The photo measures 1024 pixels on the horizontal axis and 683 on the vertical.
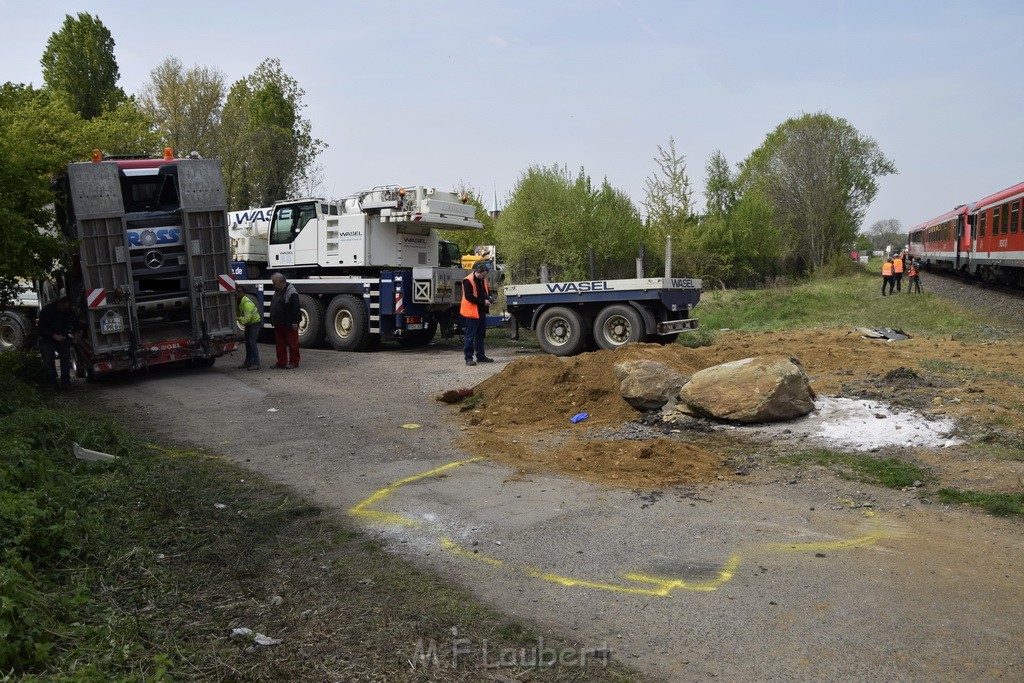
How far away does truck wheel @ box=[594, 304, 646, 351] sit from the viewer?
13.9 meters

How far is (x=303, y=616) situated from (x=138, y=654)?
84 cm

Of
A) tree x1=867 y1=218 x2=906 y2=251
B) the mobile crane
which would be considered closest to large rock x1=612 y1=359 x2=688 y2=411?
the mobile crane

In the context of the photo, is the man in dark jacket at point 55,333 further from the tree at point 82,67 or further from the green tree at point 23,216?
the tree at point 82,67

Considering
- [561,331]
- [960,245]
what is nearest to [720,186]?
Answer: [960,245]

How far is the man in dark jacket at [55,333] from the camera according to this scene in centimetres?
1129

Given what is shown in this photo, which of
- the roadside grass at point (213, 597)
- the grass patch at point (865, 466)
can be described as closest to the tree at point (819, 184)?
the grass patch at point (865, 466)

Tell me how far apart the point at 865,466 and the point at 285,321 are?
9.75m

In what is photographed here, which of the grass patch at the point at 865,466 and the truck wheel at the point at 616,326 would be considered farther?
the truck wheel at the point at 616,326

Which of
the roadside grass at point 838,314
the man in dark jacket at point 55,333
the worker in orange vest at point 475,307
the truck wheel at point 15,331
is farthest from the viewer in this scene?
the roadside grass at point 838,314

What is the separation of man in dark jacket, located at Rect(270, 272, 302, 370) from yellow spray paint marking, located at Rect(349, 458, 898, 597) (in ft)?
26.1

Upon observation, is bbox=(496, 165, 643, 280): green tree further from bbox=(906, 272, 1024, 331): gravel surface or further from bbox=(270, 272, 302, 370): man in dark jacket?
bbox=(270, 272, 302, 370): man in dark jacket

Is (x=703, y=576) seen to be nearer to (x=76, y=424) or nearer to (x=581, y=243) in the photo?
(x=76, y=424)

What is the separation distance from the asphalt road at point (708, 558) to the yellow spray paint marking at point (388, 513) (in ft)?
0.07

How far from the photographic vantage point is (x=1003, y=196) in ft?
75.9
